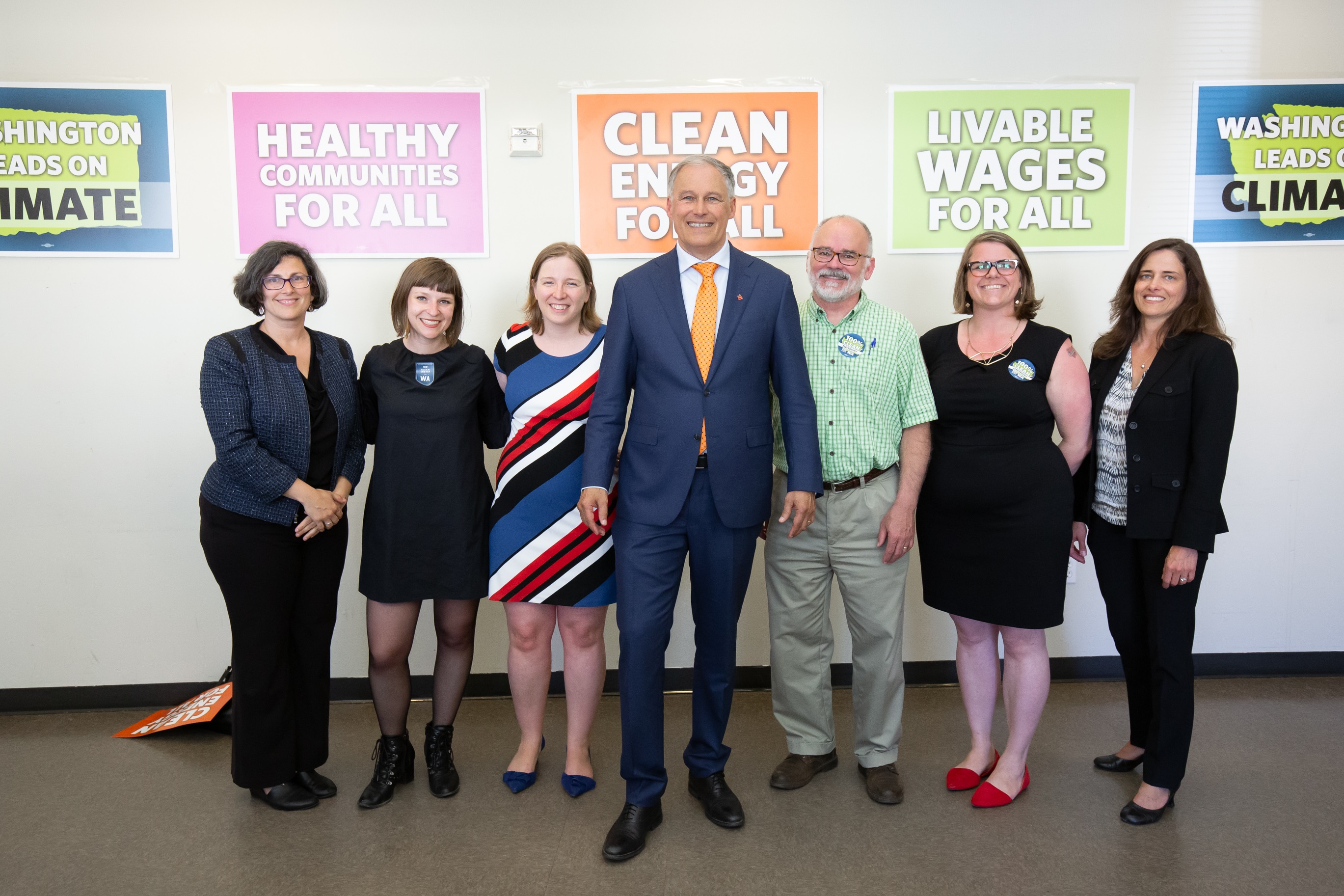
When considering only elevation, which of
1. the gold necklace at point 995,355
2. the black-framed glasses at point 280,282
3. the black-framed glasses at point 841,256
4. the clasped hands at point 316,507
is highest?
the black-framed glasses at point 841,256

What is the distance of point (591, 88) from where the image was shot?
344cm

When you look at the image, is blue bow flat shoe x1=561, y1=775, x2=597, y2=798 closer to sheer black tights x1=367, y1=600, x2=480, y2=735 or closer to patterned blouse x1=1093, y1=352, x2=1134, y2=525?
sheer black tights x1=367, y1=600, x2=480, y2=735

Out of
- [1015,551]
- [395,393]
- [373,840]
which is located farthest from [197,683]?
[1015,551]

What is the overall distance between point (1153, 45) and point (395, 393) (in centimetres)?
333

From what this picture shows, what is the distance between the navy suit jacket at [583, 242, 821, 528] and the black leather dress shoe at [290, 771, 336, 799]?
1.36 metres

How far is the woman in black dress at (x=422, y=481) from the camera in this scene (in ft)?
8.53

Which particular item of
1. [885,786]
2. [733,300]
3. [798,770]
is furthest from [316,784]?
[733,300]

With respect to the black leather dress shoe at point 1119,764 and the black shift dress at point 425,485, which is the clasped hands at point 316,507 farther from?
the black leather dress shoe at point 1119,764

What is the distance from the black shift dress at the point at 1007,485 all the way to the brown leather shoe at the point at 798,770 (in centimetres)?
71

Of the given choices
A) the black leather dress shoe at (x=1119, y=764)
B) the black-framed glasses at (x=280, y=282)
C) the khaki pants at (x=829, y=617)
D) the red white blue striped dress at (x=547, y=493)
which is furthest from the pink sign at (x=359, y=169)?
the black leather dress shoe at (x=1119, y=764)

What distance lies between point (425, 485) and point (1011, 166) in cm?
268

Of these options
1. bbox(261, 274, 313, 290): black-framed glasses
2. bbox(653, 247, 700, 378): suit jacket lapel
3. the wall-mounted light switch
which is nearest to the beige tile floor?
bbox(653, 247, 700, 378): suit jacket lapel

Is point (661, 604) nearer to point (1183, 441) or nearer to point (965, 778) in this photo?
point (965, 778)

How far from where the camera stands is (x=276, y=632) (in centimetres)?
257
